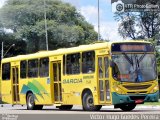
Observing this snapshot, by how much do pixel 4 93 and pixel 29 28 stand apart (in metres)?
50.5

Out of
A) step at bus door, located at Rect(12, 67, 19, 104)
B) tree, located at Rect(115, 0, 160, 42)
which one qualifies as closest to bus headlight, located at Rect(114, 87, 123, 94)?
step at bus door, located at Rect(12, 67, 19, 104)

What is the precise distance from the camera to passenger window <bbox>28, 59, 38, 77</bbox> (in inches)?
1141

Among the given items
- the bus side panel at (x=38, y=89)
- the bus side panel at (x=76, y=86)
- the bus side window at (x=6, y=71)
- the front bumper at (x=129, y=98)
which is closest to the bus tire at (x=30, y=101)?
the bus side panel at (x=38, y=89)

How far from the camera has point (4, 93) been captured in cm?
3275

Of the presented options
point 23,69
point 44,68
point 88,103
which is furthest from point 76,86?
point 23,69

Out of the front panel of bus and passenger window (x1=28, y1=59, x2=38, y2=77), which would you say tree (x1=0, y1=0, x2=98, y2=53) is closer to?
passenger window (x1=28, y1=59, x2=38, y2=77)

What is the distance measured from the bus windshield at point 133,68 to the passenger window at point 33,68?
6.79 metres

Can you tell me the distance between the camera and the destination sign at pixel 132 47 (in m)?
23.6

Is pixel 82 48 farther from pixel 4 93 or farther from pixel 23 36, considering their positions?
pixel 23 36

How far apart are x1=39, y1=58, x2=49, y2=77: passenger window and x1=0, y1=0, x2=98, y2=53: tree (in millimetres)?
52171

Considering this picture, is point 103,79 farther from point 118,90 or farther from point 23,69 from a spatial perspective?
point 23,69

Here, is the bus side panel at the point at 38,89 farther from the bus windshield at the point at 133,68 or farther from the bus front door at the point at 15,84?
the bus windshield at the point at 133,68

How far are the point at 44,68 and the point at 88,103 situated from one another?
4463mm

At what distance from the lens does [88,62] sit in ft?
80.6
